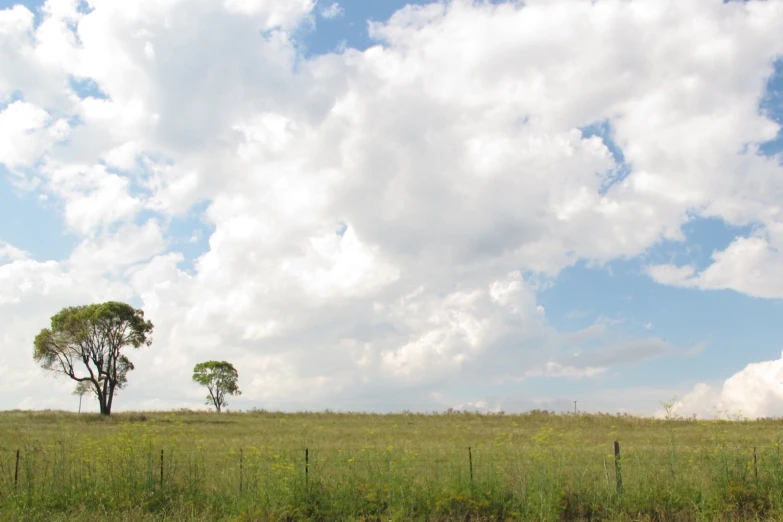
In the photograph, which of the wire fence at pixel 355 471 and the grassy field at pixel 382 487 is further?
the wire fence at pixel 355 471

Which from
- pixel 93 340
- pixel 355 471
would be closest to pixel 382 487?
pixel 355 471

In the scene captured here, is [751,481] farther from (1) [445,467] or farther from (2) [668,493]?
(1) [445,467]

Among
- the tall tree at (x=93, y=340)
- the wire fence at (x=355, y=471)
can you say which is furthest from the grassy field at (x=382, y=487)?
the tall tree at (x=93, y=340)

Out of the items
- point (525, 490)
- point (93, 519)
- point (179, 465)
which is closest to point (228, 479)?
point (179, 465)

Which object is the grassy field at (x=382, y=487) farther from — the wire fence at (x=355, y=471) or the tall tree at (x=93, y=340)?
the tall tree at (x=93, y=340)

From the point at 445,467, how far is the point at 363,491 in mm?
2580

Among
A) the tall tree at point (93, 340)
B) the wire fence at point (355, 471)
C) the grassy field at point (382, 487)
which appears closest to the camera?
the grassy field at point (382, 487)

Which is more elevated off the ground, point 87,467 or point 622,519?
point 87,467

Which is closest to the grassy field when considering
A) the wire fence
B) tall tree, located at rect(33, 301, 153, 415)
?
the wire fence

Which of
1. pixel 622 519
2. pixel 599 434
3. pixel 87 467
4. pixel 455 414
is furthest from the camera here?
pixel 455 414

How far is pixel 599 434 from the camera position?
35.1 meters

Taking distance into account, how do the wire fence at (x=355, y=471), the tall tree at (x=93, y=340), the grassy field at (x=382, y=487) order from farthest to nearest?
1. the tall tree at (x=93, y=340)
2. the wire fence at (x=355, y=471)
3. the grassy field at (x=382, y=487)

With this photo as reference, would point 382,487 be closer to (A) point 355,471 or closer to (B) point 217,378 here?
(A) point 355,471

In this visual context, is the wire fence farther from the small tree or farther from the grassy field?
the small tree
